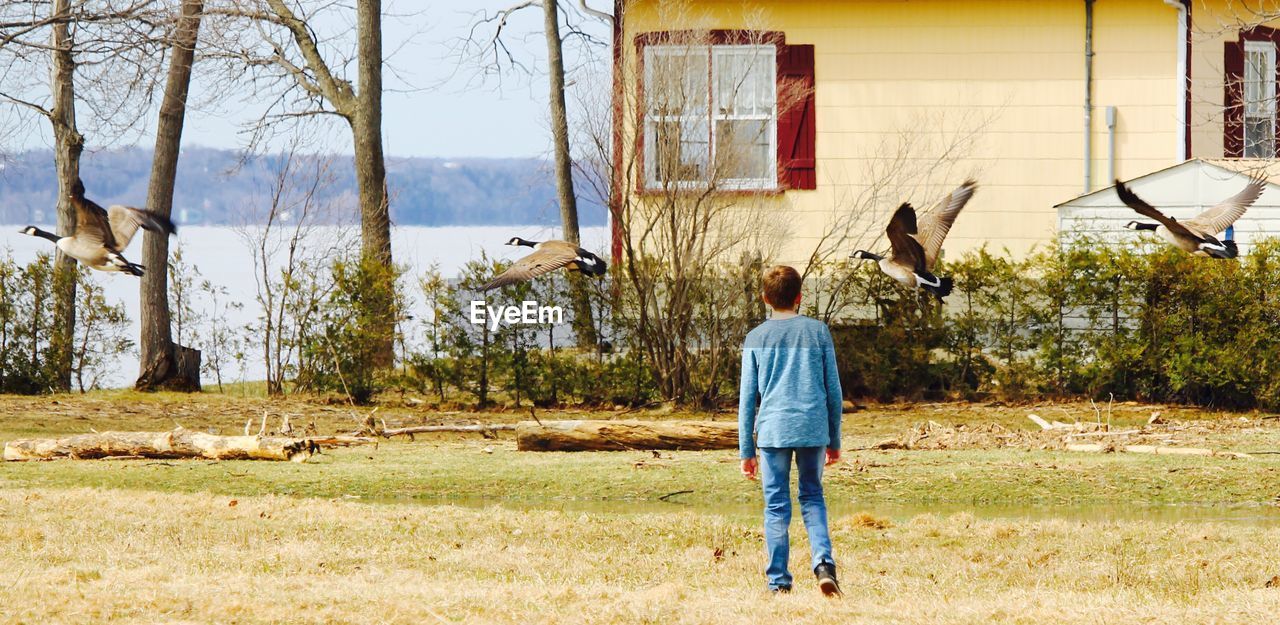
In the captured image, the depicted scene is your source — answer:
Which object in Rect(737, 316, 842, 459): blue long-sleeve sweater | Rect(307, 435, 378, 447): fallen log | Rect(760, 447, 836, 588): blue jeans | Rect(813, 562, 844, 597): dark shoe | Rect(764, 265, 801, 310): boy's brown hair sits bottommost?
Rect(307, 435, 378, 447): fallen log

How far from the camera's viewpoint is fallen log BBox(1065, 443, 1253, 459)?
12.6 metres

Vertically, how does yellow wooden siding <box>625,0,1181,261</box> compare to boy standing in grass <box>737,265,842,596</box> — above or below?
above

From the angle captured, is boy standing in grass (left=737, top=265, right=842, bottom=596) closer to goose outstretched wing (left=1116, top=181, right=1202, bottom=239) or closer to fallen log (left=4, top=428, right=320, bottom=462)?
goose outstretched wing (left=1116, top=181, right=1202, bottom=239)

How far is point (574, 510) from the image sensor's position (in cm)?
1005

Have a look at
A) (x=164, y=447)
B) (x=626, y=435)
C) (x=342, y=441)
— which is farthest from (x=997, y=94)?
(x=164, y=447)

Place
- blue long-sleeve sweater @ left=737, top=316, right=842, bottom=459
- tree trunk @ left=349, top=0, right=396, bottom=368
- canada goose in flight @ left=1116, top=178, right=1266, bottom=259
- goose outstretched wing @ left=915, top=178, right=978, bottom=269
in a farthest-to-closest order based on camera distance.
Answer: tree trunk @ left=349, top=0, right=396, bottom=368 → goose outstretched wing @ left=915, top=178, right=978, bottom=269 → canada goose in flight @ left=1116, top=178, right=1266, bottom=259 → blue long-sleeve sweater @ left=737, top=316, right=842, bottom=459

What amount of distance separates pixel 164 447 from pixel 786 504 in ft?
26.2

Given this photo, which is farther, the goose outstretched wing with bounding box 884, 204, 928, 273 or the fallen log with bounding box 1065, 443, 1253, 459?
the goose outstretched wing with bounding box 884, 204, 928, 273

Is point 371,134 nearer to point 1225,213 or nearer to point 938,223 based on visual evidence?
point 938,223

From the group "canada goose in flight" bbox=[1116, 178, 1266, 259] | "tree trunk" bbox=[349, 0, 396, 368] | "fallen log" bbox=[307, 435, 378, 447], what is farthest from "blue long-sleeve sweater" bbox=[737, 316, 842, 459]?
"tree trunk" bbox=[349, 0, 396, 368]

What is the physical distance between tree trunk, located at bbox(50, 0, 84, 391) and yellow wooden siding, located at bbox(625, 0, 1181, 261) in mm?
9562

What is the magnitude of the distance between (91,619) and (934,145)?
15173 millimetres

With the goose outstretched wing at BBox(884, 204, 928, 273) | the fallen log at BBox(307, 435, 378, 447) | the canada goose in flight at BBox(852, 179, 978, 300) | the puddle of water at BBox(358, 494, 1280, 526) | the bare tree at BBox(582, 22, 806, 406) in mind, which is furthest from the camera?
the bare tree at BBox(582, 22, 806, 406)

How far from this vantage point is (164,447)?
1289 centimetres
